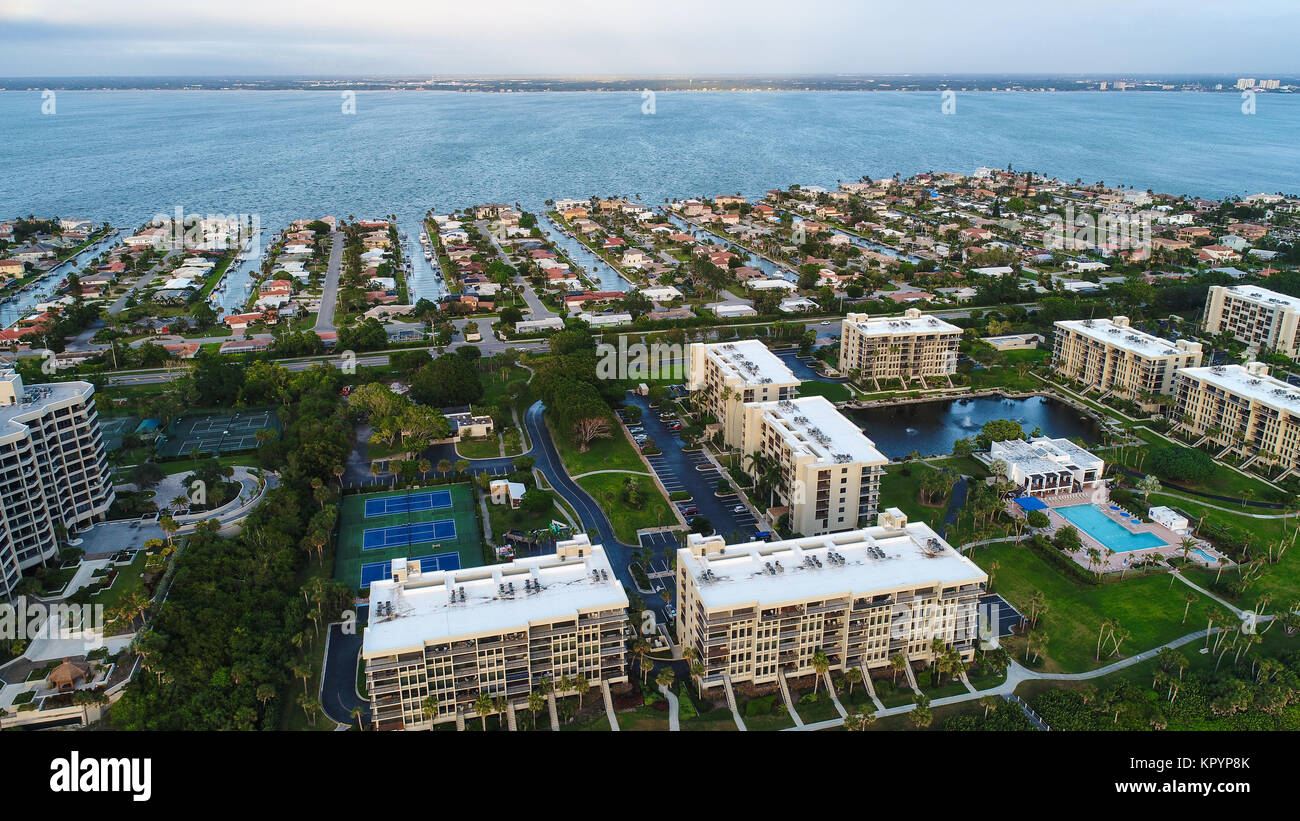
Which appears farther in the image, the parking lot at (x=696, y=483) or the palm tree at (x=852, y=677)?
the parking lot at (x=696, y=483)

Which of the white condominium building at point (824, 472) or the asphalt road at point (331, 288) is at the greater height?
the asphalt road at point (331, 288)

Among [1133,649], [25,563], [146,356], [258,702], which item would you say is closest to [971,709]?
[1133,649]

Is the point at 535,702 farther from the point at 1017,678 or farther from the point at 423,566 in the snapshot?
the point at 1017,678

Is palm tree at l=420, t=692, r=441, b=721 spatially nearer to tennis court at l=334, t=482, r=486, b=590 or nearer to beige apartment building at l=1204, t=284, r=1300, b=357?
tennis court at l=334, t=482, r=486, b=590

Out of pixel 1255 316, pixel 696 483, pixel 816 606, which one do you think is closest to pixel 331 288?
pixel 696 483

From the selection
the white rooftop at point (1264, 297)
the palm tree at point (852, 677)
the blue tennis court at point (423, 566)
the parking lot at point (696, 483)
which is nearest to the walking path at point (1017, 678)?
the palm tree at point (852, 677)

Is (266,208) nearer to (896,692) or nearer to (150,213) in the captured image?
(150,213)

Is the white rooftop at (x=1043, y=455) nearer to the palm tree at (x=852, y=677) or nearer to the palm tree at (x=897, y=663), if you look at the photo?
the palm tree at (x=897, y=663)
